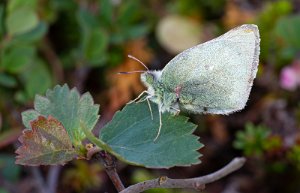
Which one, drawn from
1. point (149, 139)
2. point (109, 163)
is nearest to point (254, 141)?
point (149, 139)

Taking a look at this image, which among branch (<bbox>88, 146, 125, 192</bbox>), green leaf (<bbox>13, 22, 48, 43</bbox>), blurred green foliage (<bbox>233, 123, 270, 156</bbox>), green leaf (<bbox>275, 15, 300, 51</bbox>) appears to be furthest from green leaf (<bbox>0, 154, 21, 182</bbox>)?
green leaf (<bbox>275, 15, 300, 51</bbox>)

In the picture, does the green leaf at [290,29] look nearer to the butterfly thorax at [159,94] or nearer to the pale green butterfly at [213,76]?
the pale green butterfly at [213,76]

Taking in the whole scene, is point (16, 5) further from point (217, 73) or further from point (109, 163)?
point (109, 163)

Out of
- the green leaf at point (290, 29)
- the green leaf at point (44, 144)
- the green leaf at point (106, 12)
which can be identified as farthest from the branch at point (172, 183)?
the green leaf at point (106, 12)

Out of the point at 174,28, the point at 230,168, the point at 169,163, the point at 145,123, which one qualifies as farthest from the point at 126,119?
the point at 174,28

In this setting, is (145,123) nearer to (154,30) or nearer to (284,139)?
(284,139)

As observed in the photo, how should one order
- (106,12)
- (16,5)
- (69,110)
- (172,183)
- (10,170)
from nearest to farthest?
(172,183)
(69,110)
(10,170)
(16,5)
(106,12)

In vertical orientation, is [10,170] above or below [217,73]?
below

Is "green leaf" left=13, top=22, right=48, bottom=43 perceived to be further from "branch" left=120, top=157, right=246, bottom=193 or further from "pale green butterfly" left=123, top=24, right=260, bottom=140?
"branch" left=120, top=157, right=246, bottom=193
